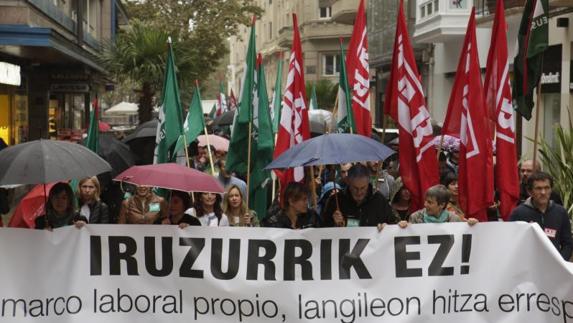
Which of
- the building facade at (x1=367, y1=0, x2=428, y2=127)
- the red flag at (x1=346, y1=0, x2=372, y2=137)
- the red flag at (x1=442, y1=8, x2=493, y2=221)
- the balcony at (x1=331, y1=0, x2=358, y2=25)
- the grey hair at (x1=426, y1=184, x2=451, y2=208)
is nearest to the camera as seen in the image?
the grey hair at (x1=426, y1=184, x2=451, y2=208)

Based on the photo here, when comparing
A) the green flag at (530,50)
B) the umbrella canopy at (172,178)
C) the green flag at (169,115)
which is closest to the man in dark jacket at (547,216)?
the green flag at (530,50)

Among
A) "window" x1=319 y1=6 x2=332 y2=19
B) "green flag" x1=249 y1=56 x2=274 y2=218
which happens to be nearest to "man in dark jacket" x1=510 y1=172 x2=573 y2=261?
"green flag" x1=249 y1=56 x2=274 y2=218

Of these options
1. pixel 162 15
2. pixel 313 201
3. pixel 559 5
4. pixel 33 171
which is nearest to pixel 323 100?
pixel 162 15

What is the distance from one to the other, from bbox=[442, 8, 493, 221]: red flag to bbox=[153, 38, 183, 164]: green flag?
2.65 meters

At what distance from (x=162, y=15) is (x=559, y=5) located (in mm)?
20641

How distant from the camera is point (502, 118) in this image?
7770mm

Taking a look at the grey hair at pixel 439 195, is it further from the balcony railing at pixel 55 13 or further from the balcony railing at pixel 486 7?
the balcony railing at pixel 486 7

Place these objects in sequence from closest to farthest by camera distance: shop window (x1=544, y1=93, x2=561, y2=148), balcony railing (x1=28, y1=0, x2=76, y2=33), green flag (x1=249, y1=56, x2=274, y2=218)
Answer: green flag (x1=249, y1=56, x2=274, y2=218) → shop window (x1=544, y1=93, x2=561, y2=148) → balcony railing (x1=28, y1=0, x2=76, y2=33)

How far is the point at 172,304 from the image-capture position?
6.30 meters

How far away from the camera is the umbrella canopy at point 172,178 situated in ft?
22.6

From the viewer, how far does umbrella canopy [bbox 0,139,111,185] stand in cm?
612

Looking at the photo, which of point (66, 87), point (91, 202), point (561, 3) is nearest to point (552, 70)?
point (561, 3)

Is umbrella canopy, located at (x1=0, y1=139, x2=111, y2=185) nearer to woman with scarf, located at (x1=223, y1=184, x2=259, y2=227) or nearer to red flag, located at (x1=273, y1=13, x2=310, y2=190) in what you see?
woman with scarf, located at (x1=223, y1=184, x2=259, y2=227)

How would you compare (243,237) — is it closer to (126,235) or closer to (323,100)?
(126,235)
